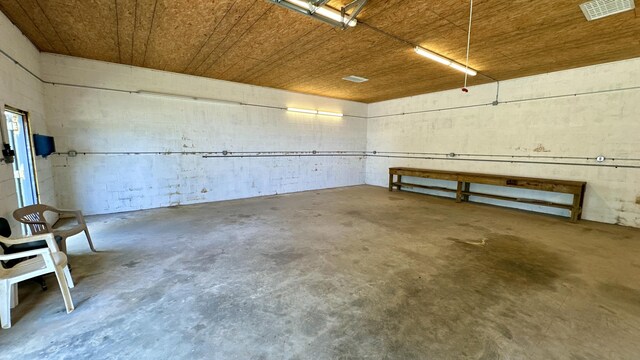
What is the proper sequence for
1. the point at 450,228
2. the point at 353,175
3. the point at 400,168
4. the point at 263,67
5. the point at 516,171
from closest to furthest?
1. the point at 450,228
2. the point at 263,67
3. the point at 516,171
4. the point at 400,168
5. the point at 353,175

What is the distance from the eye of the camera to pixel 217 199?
657 centimetres

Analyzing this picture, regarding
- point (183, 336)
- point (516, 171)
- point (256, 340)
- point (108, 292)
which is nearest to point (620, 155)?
point (516, 171)

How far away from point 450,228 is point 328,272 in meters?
2.70

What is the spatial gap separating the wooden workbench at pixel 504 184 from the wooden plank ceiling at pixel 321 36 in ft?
7.36

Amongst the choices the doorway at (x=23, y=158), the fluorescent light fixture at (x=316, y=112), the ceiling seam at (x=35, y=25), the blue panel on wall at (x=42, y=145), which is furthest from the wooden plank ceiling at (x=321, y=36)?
the fluorescent light fixture at (x=316, y=112)

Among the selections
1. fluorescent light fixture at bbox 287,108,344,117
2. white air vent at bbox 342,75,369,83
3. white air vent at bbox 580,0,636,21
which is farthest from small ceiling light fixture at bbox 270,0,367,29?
fluorescent light fixture at bbox 287,108,344,117

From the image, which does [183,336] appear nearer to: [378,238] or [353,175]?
[378,238]

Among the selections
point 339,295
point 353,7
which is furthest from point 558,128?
point 339,295

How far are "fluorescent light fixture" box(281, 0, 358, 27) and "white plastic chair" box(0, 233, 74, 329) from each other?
10.3 feet

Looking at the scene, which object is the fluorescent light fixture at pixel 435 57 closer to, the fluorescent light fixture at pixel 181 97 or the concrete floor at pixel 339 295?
the concrete floor at pixel 339 295

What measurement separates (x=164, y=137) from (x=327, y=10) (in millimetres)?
4596

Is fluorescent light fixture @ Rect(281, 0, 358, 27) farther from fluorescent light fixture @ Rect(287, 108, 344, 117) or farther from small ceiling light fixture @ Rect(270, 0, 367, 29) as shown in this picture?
fluorescent light fixture @ Rect(287, 108, 344, 117)

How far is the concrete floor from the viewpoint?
6.02 ft

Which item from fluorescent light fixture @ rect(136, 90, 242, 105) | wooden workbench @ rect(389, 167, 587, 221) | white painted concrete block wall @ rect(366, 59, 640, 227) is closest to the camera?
white painted concrete block wall @ rect(366, 59, 640, 227)
